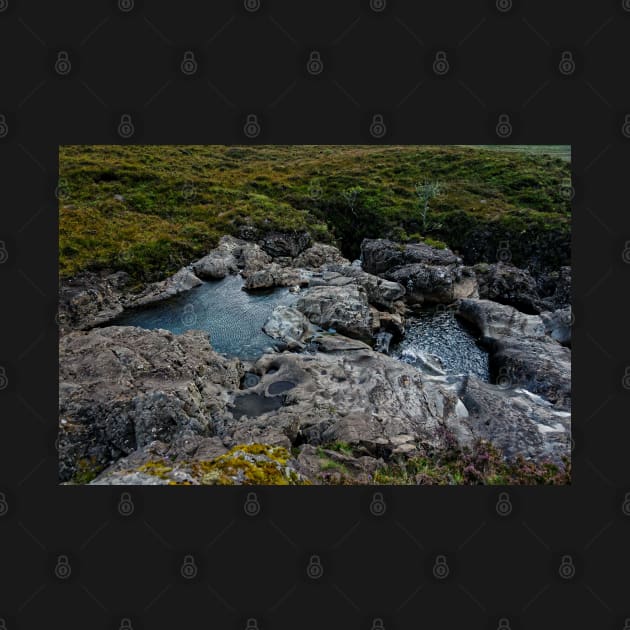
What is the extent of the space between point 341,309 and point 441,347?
5.95 metres

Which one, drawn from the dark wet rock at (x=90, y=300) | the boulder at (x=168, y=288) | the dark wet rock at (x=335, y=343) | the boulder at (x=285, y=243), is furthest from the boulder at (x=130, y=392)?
the boulder at (x=285, y=243)

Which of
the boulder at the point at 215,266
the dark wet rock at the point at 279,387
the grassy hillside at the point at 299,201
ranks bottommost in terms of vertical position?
the dark wet rock at the point at 279,387

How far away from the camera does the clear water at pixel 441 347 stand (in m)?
21.0

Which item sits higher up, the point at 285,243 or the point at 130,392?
the point at 285,243

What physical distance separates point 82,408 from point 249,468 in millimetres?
6738

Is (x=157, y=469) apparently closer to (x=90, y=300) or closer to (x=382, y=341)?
(x=382, y=341)

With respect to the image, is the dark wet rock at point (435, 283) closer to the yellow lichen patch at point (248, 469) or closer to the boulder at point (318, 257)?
the boulder at point (318, 257)

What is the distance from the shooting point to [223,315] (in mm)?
24328

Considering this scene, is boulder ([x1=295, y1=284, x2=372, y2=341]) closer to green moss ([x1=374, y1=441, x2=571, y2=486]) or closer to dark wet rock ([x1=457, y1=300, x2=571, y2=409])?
dark wet rock ([x1=457, y1=300, x2=571, y2=409])

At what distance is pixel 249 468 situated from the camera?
33.5ft

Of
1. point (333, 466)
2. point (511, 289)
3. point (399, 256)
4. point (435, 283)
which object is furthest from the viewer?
point (399, 256)

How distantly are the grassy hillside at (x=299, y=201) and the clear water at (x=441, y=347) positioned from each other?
13.4m

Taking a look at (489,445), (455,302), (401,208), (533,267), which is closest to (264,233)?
(401,208)

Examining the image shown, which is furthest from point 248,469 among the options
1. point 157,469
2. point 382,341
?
point 382,341
